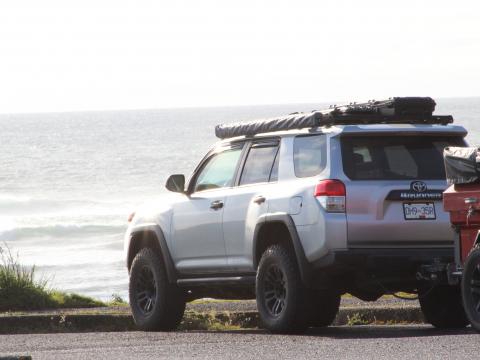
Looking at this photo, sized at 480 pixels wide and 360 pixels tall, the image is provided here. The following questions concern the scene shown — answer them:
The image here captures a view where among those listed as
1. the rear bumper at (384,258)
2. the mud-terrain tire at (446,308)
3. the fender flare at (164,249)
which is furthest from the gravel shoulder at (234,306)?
the rear bumper at (384,258)

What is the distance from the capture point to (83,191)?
207ft

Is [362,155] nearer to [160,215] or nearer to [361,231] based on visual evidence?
[361,231]

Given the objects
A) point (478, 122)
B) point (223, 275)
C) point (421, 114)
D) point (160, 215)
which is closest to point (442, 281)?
point (421, 114)

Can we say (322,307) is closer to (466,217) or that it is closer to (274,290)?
(274,290)

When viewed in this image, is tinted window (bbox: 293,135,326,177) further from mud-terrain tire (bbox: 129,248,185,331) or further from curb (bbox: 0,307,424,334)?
curb (bbox: 0,307,424,334)

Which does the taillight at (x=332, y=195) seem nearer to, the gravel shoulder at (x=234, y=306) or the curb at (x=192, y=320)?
the curb at (x=192, y=320)

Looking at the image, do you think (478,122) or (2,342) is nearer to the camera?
(2,342)

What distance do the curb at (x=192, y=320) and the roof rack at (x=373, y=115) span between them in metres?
2.59

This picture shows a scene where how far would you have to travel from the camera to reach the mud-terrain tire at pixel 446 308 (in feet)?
39.4

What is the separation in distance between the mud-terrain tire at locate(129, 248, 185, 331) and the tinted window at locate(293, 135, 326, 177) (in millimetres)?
2195

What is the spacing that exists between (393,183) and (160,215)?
9.93 ft

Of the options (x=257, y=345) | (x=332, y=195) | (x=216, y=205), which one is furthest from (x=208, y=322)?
(x=257, y=345)

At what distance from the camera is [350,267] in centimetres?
1070

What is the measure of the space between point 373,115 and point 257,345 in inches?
92.8
